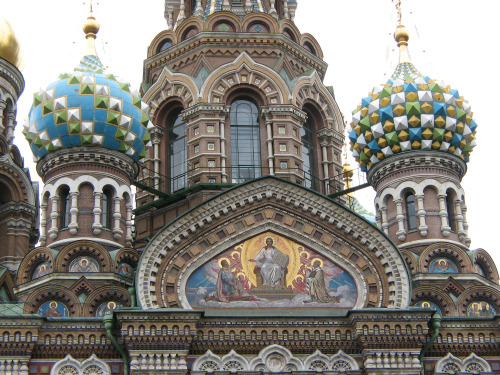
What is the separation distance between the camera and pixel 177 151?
2183 cm

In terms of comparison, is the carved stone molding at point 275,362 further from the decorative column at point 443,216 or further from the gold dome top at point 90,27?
the gold dome top at point 90,27

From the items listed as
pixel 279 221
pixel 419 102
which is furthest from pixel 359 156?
pixel 279 221

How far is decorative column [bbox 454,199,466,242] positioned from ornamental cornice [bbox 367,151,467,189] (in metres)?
0.52

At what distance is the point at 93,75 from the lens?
19.5m

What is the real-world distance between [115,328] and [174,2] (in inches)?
356

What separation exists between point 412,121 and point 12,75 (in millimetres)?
8887

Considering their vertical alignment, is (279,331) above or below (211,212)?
below

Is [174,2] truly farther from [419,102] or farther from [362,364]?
[362,364]

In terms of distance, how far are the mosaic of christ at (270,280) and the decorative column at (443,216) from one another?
223 centimetres

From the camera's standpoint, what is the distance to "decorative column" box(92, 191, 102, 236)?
18.5 metres

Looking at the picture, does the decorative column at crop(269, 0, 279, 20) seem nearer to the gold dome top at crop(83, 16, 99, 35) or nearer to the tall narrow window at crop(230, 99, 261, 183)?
the tall narrow window at crop(230, 99, 261, 183)

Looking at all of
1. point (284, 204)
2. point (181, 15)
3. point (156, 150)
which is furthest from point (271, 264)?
point (181, 15)

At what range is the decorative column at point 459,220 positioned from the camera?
19188 millimetres

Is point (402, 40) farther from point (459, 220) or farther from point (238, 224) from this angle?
point (238, 224)
